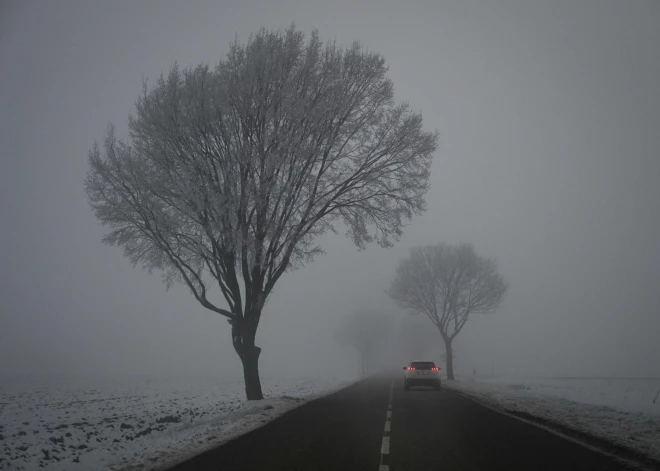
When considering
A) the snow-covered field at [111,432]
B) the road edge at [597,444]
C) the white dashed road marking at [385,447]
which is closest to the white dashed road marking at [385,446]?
the white dashed road marking at [385,447]

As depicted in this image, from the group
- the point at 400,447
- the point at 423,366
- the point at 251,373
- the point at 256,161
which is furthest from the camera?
the point at 423,366

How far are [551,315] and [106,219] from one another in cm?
13788

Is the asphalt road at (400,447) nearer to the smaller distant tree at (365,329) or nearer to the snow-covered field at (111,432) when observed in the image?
the snow-covered field at (111,432)

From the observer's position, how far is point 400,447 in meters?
6.96

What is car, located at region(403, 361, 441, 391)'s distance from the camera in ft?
76.3

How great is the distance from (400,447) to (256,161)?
1026 cm

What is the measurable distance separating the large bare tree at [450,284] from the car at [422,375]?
13679mm

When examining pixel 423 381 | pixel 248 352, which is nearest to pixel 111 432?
pixel 248 352

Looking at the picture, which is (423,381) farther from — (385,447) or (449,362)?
(385,447)

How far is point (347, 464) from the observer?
5.65 metres

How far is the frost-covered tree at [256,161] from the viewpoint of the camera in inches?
530

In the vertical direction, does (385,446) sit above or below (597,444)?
above

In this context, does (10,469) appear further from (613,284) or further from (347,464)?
(613,284)

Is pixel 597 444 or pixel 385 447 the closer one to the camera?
pixel 385 447
